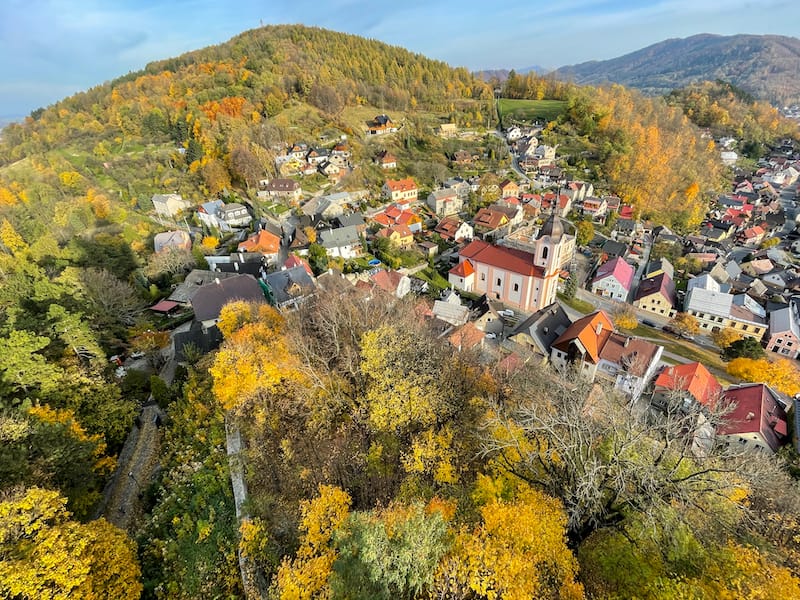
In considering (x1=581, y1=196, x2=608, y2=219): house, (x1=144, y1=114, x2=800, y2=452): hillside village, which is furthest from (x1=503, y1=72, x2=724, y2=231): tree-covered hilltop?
(x1=581, y1=196, x2=608, y2=219): house

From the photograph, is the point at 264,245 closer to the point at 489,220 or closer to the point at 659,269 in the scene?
the point at 489,220

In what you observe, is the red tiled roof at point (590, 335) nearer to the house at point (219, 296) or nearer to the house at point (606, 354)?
the house at point (606, 354)

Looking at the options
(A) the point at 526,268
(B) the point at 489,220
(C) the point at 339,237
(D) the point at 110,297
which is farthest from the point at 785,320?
(D) the point at 110,297

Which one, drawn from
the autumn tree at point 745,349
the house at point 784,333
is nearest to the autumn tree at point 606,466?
the autumn tree at point 745,349

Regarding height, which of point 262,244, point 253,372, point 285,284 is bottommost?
point 262,244

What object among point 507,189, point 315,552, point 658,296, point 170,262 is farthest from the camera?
point 507,189

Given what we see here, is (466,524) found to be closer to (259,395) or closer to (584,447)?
(584,447)

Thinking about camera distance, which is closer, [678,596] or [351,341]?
[678,596]

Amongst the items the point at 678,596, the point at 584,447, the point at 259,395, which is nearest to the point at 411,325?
the point at 259,395
